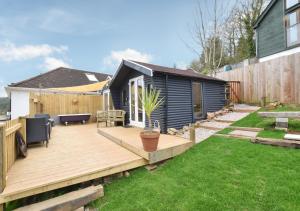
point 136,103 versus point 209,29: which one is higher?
point 209,29

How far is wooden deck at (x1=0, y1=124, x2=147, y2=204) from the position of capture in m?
2.85

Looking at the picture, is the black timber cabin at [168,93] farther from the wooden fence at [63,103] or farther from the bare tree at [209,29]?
the bare tree at [209,29]

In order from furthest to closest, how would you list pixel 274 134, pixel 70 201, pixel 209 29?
pixel 209 29
pixel 274 134
pixel 70 201

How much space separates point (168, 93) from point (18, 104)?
37.7ft

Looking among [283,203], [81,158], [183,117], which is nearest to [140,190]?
[81,158]

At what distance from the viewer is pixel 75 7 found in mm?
10188

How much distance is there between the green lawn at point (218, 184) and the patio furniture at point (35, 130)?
10.2ft

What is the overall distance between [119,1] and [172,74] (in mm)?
6438

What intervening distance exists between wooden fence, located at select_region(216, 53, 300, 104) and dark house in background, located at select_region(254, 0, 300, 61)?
3305 mm

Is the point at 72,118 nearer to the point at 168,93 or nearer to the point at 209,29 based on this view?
the point at 168,93

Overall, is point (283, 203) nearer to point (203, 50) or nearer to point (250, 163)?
point (250, 163)

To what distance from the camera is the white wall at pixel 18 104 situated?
40.4 ft

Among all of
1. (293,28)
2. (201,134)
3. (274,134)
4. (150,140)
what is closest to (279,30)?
(293,28)

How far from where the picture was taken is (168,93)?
23.2ft
